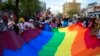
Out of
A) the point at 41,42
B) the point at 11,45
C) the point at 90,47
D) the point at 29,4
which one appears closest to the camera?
the point at 11,45

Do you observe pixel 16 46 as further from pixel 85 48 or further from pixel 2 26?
pixel 2 26

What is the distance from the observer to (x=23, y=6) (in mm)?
62125

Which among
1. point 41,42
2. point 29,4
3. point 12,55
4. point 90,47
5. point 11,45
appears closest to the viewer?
point 12,55

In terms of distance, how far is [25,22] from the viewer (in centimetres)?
2167

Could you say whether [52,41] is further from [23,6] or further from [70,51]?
[23,6]

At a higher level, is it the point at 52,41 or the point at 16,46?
the point at 16,46

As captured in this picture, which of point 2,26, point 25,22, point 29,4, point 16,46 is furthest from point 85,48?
point 29,4

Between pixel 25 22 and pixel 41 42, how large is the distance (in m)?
6.26

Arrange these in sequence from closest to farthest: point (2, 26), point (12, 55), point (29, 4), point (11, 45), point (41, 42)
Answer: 1. point (12, 55)
2. point (11, 45)
3. point (41, 42)
4. point (2, 26)
5. point (29, 4)

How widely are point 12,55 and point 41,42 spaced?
5.37m

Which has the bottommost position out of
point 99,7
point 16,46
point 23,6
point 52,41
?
point 99,7

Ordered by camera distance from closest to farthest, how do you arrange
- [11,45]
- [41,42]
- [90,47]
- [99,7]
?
[11,45], [90,47], [41,42], [99,7]

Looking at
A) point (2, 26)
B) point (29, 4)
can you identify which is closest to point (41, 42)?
point (2, 26)

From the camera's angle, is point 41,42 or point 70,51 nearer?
point 70,51
